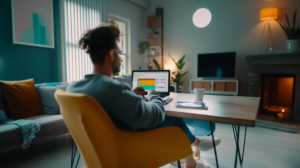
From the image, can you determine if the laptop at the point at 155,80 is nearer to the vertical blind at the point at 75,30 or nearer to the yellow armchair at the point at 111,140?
the yellow armchair at the point at 111,140

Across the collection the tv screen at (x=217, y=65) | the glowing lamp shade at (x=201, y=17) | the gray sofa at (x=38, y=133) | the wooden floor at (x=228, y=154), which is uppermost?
the glowing lamp shade at (x=201, y=17)

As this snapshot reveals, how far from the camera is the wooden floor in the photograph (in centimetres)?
186

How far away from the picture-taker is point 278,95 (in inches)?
140

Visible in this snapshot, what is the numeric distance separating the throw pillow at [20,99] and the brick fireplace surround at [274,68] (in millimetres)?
3665

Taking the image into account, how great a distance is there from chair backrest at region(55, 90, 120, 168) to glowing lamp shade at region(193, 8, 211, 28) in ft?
14.7

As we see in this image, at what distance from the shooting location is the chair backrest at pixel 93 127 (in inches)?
28.8

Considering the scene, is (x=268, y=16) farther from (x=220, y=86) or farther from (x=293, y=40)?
(x=220, y=86)

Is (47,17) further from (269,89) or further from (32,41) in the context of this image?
(269,89)

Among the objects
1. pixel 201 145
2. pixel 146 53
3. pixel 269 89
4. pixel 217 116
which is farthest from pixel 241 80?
pixel 217 116

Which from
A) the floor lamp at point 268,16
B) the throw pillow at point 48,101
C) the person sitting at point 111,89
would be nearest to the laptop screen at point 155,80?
the person sitting at point 111,89

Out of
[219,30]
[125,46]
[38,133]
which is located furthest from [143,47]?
[38,133]

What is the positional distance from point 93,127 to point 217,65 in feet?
13.1

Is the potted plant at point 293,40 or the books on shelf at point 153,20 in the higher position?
the books on shelf at point 153,20

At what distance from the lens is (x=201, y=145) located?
61.2 inches
